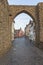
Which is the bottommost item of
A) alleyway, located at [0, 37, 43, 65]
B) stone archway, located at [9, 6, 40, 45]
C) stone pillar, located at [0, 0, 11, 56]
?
alleyway, located at [0, 37, 43, 65]

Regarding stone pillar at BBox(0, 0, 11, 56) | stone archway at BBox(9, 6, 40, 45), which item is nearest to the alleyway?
stone pillar at BBox(0, 0, 11, 56)

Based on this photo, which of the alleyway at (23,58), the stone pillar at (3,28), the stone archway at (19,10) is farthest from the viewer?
the stone archway at (19,10)

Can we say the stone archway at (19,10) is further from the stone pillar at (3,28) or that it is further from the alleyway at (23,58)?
the alleyway at (23,58)

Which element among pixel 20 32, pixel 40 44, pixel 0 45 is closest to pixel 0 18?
pixel 0 45

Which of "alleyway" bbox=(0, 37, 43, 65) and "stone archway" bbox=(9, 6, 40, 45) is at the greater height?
"stone archway" bbox=(9, 6, 40, 45)

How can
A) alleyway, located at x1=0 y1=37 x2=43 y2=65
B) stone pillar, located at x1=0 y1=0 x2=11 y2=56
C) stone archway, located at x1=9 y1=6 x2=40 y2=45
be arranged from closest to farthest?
1. alleyway, located at x1=0 y1=37 x2=43 y2=65
2. stone pillar, located at x1=0 y1=0 x2=11 y2=56
3. stone archway, located at x1=9 y1=6 x2=40 y2=45

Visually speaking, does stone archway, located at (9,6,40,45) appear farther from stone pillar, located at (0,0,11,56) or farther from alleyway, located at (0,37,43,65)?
alleyway, located at (0,37,43,65)

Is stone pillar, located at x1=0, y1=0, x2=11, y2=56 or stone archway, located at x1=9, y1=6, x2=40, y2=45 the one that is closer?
stone pillar, located at x1=0, y1=0, x2=11, y2=56

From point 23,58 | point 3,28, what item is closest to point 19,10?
point 3,28

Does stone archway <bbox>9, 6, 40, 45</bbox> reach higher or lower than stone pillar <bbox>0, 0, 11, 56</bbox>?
higher

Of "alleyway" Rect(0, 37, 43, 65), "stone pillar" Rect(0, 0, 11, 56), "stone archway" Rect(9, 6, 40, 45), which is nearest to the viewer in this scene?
"alleyway" Rect(0, 37, 43, 65)

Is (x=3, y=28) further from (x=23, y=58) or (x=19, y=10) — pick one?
(x=19, y=10)

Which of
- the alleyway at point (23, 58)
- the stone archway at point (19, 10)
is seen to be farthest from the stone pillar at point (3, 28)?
the stone archway at point (19, 10)

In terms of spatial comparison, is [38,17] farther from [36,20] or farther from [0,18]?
[0,18]
